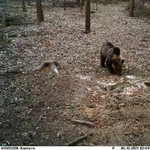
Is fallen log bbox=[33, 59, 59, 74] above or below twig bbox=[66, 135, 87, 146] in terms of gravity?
above

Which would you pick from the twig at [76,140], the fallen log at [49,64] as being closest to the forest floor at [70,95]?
the twig at [76,140]

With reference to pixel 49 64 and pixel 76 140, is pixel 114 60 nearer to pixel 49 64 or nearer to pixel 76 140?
pixel 49 64

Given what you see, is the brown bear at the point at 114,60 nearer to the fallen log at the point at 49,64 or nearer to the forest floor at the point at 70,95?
the forest floor at the point at 70,95

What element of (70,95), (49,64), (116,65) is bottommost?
(70,95)

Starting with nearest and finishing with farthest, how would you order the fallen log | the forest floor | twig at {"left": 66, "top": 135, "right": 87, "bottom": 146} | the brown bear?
twig at {"left": 66, "top": 135, "right": 87, "bottom": 146}, the forest floor, the brown bear, the fallen log

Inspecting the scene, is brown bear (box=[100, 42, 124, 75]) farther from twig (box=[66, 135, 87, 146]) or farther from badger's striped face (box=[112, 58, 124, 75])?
twig (box=[66, 135, 87, 146])

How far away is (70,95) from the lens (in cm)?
733

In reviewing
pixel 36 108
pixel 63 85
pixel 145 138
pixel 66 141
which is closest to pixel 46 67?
pixel 63 85

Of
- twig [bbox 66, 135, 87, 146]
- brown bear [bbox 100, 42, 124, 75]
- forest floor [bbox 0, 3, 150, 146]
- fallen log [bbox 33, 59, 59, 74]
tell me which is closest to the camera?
twig [bbox 66, 135, 87, 146]

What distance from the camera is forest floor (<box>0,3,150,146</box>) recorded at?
5.48m

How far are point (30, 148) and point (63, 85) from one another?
3.62 metres

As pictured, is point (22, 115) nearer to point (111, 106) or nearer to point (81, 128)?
point (81, 128)

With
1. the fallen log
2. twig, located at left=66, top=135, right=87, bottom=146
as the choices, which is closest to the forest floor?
twig, located at left=66, top=135, right=87, bottom=146

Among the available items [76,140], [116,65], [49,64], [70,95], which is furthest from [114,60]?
[76,140]
